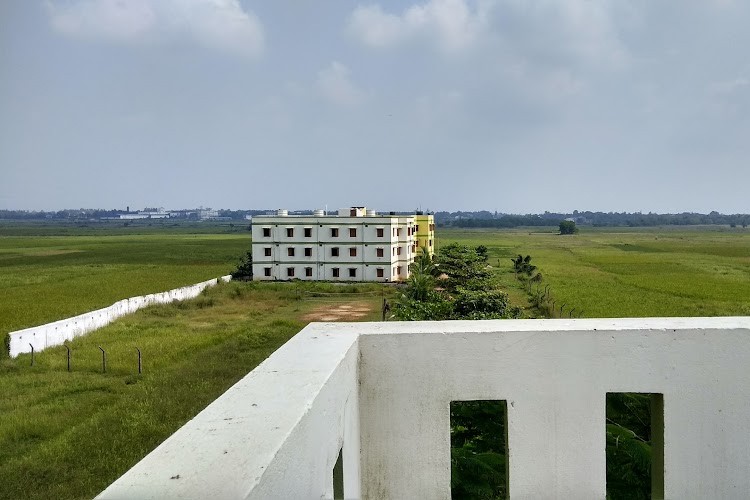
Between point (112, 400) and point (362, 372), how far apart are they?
1218 centimetres

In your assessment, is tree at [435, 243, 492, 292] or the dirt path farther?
tree at [435, 243, 492, 292]

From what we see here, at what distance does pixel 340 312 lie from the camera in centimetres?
2720

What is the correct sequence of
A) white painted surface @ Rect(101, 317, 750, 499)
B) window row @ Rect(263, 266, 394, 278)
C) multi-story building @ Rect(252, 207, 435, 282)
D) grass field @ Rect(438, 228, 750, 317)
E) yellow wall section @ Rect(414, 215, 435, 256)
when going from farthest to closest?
yellow wall section @ Rect(414, 215, 435, 256)
window row @ Rect(263, 266, 394, 278)
multi-story building @ Rect(252, 207, 435, 282)
grass field @ Rect(438, 228, 750, 317)
white painted surface @ Rect(101, 317, 750, 499)

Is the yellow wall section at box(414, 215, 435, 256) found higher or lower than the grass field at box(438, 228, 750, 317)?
higher

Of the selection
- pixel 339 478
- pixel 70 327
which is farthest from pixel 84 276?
pixel 339 478

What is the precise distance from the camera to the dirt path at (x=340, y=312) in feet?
83.6

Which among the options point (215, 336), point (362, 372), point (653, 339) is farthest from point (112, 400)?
point (653, 339)

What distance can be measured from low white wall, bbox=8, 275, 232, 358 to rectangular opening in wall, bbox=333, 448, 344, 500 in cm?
1793

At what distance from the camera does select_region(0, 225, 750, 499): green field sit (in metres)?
10.5

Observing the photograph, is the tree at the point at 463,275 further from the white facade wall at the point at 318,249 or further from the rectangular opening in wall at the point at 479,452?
the rectangular opening in wall at the point at 479,452

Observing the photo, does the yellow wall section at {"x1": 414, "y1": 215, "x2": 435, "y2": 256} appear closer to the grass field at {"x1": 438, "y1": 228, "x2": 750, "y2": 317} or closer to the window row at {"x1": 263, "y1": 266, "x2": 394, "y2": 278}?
the grass field at {"x1": 438, "y1": 228, "x2": 750, "y2": 317}

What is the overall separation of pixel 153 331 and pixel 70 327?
2710 mm

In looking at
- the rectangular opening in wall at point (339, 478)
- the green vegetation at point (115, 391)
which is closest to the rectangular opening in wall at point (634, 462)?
the rectangular opening in wall at point (339, 478)

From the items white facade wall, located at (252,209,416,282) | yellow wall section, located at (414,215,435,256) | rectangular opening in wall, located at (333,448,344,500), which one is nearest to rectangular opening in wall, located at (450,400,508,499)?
rectangular opening in wall, located at (333,448,344,500)
